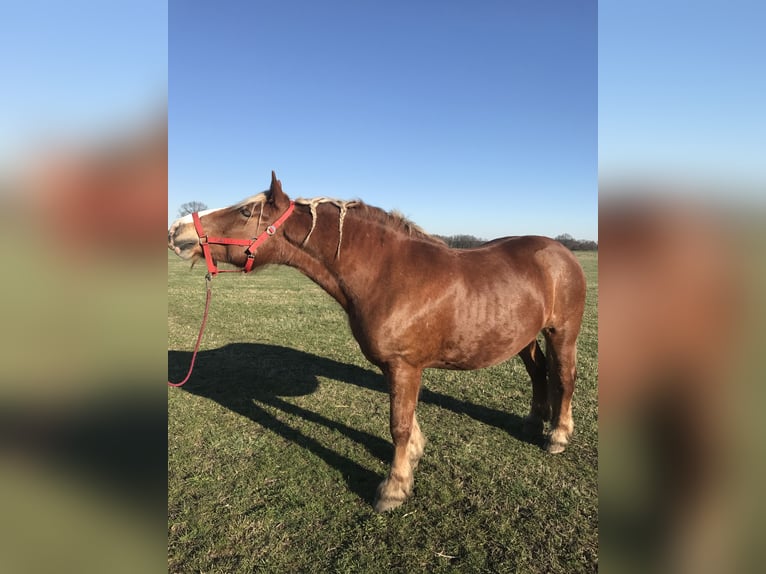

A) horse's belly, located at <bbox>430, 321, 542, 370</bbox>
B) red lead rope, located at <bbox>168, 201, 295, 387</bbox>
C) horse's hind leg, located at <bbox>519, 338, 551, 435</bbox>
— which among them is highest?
red lead rope, located at <bbox>168, 201, 295, 387</bbox>

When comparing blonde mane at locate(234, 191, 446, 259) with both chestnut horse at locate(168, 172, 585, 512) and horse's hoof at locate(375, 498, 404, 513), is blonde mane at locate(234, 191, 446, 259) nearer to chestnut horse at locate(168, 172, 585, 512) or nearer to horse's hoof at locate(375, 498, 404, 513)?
chestnut horse at locate(168, 172, 585, 512)

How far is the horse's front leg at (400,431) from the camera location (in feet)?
11.0

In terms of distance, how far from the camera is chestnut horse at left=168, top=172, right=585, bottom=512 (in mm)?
3195

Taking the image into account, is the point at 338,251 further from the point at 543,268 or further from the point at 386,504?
the point at 386,504

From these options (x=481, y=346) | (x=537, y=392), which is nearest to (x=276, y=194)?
(x=481, y=346)

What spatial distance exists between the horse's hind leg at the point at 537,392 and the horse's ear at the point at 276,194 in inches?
126

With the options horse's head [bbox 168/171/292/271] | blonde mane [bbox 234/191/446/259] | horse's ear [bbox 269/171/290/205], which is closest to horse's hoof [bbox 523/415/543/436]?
blonde mane [bbox 234/191/446/259]
